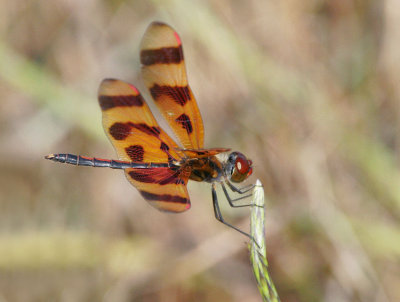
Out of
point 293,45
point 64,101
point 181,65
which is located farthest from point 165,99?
point 293,45

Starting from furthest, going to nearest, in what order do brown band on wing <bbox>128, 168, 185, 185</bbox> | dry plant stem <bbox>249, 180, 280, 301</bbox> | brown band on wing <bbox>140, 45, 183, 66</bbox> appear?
brown band on wing <bbox>140, 45, 183, 66</bbox> < brown band on wing <bbox>128, 168, 185, 185</bbox> < dry plant stem <bbox>249, 180, 280, 301</bbox>

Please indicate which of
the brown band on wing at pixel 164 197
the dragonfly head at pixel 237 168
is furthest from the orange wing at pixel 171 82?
the brown band on wing at pixel 164 197

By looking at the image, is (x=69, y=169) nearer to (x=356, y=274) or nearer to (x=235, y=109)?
(x=235, y=109)

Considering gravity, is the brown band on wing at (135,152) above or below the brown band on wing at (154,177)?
above

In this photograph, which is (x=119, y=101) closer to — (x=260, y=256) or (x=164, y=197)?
(x=164, y=197)

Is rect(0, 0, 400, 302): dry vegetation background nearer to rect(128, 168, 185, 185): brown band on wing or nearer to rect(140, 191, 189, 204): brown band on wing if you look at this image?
rect(128, 168, 185, 185): brown band on wing

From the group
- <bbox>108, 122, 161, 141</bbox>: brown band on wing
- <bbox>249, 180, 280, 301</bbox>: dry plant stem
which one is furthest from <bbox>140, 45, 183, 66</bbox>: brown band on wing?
<bbox>249, 180, 280, 301</bbox>: dry plant stem

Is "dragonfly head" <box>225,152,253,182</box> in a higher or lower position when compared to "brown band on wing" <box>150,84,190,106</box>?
lower

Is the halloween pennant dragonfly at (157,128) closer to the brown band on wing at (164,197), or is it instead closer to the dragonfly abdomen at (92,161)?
the dragonfly abdomen at (92,161)
